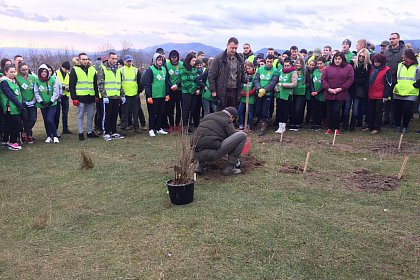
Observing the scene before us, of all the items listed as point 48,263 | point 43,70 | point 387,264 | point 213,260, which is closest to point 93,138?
point 43,70

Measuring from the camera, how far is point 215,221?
15.9 feet

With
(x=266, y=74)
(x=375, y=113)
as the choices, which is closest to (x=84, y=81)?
(x=266, y=74)

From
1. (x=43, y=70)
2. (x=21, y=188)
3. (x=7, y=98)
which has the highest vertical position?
(x=43, y=70)

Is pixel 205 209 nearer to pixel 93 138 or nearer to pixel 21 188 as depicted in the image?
pixel 21 188

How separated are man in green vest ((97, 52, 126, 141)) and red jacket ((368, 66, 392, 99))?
265 inches

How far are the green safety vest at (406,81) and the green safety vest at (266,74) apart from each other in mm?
3155

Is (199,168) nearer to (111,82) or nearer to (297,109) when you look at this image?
(111,82)

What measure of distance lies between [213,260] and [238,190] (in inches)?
83.1

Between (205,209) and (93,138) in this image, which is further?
(93,138)

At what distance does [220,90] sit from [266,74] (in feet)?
6.29

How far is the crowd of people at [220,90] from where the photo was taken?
927cm

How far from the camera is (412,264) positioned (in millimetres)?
3869

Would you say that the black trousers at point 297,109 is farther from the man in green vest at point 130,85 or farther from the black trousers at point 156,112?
the man in green vest at point 130,85

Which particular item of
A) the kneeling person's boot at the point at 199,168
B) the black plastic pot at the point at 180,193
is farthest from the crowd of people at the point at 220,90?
the black plastic pot at the point at 180,193
